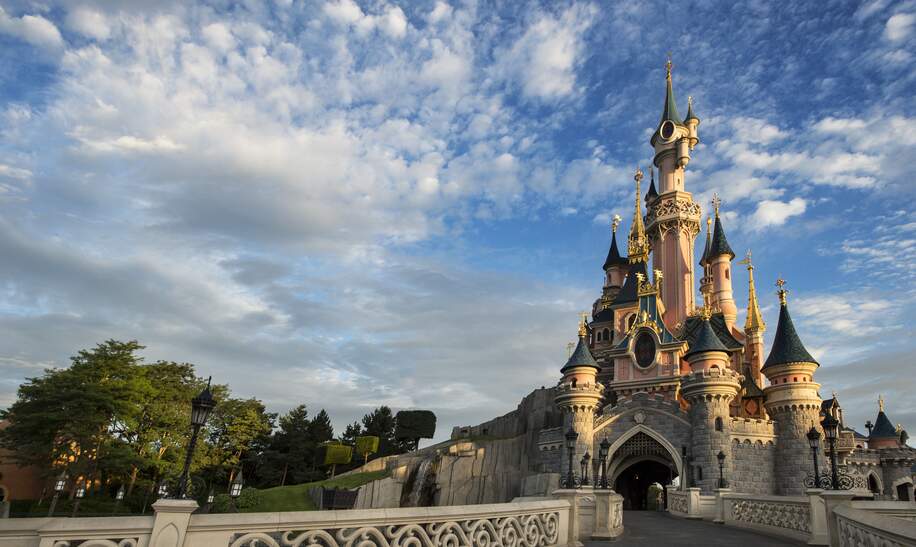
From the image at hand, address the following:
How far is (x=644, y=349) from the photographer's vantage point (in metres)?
41.6

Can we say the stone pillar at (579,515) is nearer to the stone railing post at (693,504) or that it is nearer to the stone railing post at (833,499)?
the stone railing post at (833,499)

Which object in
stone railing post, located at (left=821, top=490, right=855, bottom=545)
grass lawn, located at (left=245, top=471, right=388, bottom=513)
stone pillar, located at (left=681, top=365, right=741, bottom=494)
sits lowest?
grass lawn, located at (left=245, top=471, right=388, bottom=513)

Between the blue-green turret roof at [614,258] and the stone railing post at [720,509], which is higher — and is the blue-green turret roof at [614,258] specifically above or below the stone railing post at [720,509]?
above

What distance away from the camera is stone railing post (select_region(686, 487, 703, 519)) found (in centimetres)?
2320

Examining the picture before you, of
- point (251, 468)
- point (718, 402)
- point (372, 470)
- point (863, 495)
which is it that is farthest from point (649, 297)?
point (251, 468)

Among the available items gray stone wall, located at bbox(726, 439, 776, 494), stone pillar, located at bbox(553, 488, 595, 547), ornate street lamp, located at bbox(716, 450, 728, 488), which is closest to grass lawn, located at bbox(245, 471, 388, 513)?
ornate street lamp, located at bbox(716, 450, 728, 488)

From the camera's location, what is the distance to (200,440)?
4159 cm

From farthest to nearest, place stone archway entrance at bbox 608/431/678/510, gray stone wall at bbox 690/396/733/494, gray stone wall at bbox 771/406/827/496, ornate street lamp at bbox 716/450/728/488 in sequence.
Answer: stone archway entrance at bbox 608/431/678/510
gray stone wall at bbox 771/406/827/496
gray stone wall at bbox 690/396/733/494
ornate street lamp at bbox 716/450/728/488

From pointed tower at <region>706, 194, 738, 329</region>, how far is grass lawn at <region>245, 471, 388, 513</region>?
3204cm

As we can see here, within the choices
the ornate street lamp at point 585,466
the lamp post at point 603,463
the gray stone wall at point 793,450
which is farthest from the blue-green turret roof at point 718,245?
the lamp post at point 603,463

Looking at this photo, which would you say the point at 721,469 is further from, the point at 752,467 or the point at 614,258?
the point at 614,258

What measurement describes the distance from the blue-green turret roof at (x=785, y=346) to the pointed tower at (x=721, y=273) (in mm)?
10854

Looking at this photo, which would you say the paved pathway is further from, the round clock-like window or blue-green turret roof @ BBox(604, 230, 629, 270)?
blue-green turret roof @ BBox(604, 230, 629, 270)

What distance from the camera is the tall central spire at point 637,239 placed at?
53969 millimetres
